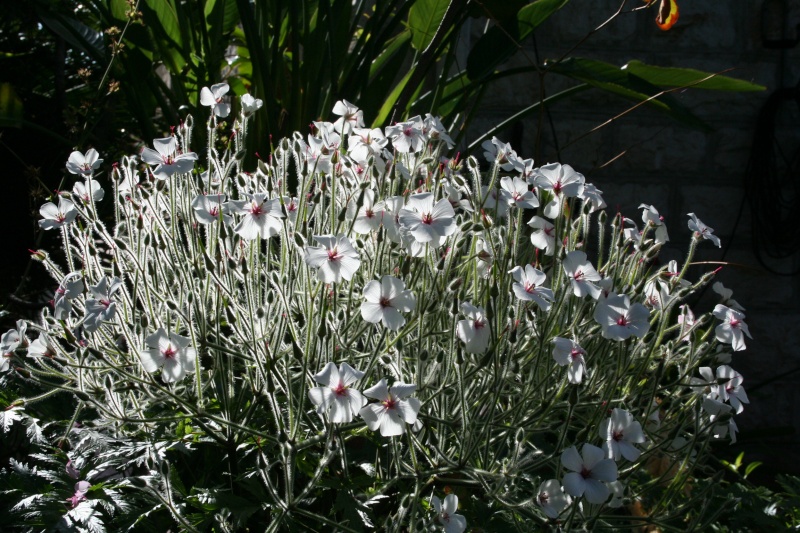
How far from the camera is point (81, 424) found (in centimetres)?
141

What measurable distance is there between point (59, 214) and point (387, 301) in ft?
2.14

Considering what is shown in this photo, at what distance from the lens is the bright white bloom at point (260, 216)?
107cm

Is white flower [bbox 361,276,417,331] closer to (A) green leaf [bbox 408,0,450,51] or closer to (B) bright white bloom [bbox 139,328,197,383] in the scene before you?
(B) bright white bloom [bbox 139,328,197,383]

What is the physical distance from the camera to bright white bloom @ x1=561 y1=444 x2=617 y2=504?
964 millimetres

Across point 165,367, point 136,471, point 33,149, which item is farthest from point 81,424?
point 33,149

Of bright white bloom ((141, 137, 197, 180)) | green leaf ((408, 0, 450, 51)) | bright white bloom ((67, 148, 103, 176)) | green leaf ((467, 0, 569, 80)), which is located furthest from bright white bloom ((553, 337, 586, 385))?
green leaf ((408, 0, 450, 51))

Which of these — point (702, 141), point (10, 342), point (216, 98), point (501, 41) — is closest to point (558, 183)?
point (216, 98)

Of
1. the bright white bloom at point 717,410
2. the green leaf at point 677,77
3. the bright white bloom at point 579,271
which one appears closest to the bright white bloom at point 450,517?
the bright white bloom at point 579,271

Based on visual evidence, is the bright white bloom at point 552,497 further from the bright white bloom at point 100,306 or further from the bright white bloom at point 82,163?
the bright white bloom at point 82,163

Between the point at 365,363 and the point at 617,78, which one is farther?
the point at 617,78

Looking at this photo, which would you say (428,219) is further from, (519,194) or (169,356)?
(169,356)

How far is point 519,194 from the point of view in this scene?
126 cm

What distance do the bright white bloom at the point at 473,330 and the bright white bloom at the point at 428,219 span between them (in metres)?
0.11

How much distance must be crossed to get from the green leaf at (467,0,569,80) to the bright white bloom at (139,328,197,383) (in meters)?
1.49
